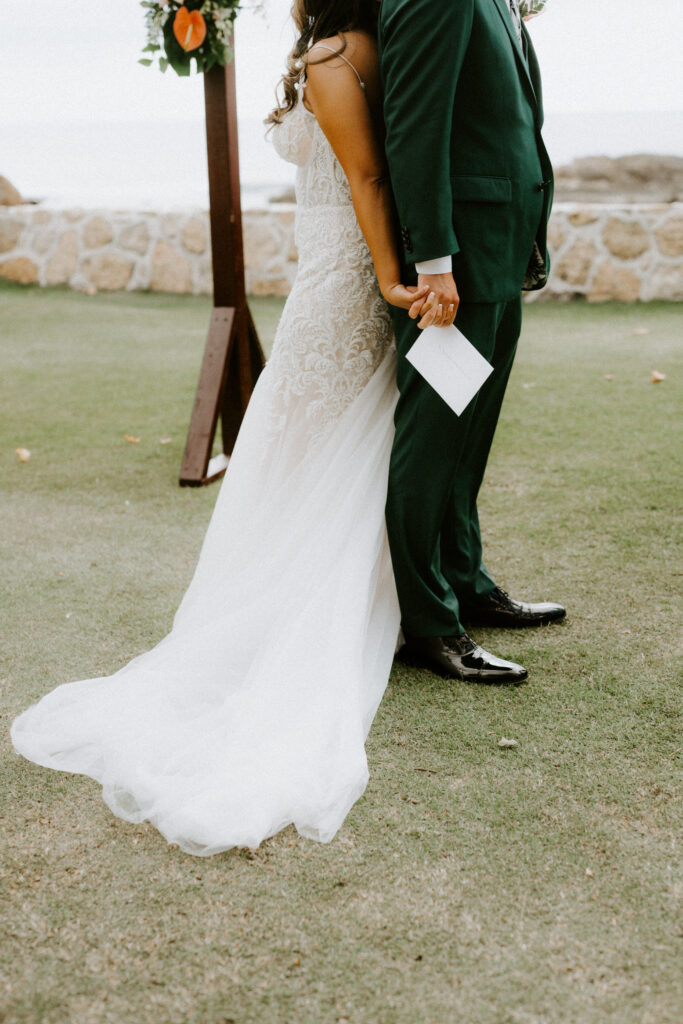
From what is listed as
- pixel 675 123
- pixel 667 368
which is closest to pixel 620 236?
pixel 667 368

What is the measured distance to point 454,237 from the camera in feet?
5.84

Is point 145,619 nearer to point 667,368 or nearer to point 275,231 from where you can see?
point 667,368

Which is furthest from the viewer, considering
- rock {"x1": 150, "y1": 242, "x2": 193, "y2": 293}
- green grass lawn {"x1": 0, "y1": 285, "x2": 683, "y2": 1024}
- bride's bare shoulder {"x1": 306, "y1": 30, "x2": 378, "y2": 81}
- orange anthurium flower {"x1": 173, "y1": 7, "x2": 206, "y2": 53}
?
rock {"x1": 150, "y1": 242, "x2": 193, "y2": 293}

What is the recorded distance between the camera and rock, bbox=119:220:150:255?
25.0 feet

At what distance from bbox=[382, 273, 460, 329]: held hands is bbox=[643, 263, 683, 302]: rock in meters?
5.47

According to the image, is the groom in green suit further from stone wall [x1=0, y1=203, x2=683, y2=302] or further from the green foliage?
stone wall [x1=0, y1=203, x2=683, y2=302]

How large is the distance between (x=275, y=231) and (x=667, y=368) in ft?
11.6

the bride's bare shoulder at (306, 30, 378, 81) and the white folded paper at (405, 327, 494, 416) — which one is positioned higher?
the bride's bare shoulder at (306, 30, 378, 81)

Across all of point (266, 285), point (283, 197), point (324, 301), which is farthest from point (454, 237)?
point (283, 197)

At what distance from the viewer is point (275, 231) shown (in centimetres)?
727

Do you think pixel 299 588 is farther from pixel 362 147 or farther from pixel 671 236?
pixel 671 236

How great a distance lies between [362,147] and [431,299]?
1.07 ft

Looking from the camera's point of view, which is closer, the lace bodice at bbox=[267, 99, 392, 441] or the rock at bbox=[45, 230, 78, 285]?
the lace bodice at bbox=[267, 99, 392, 441]

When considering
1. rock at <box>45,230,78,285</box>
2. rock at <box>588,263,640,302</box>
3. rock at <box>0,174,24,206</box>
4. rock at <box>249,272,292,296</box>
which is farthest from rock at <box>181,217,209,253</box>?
rock at <box>588,263,640,302</box>
